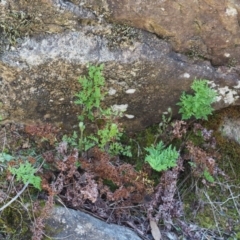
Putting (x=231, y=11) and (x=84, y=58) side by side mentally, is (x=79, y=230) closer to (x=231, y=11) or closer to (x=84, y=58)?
(x=84, y=58)

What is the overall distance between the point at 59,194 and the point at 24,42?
1.24 metres

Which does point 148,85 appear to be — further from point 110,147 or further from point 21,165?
point 21,165

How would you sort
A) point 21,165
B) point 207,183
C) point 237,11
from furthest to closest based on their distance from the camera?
1. point 207,183
2. point 237,11
3. point 21,165

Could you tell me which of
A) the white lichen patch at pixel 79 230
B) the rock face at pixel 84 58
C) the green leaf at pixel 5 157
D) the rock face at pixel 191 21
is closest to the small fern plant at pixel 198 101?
the rock face at pixel 84 58

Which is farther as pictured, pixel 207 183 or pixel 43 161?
pixel 207 183

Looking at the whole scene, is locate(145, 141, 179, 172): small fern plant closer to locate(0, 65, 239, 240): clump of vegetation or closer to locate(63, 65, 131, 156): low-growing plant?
locate(0, 65, 239, 240): clump of vegetation

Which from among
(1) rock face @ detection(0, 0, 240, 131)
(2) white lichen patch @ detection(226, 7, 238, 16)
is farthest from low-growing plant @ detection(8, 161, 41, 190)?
(2) white lichen patch @ detection(226, 7, 238, 16)

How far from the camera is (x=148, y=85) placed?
3.85 metres

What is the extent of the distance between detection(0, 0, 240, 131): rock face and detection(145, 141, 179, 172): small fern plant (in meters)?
0.43

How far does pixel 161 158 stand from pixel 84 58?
1059mm

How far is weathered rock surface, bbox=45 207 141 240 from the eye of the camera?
3.30m

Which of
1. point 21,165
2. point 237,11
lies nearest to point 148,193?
point 21,165

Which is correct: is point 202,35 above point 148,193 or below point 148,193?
above

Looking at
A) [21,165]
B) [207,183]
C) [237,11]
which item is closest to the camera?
[21,165]
